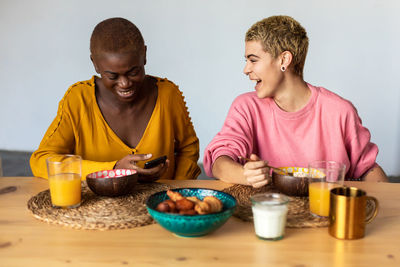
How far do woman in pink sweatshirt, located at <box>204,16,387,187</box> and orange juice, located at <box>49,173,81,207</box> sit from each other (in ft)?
1.82

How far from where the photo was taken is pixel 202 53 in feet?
12.7

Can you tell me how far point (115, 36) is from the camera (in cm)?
151

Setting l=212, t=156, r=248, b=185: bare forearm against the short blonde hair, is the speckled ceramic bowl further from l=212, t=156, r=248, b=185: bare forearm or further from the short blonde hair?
the short blonde hair

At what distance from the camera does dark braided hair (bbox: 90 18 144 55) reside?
4.93ft

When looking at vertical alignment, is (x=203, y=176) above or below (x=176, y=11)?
below

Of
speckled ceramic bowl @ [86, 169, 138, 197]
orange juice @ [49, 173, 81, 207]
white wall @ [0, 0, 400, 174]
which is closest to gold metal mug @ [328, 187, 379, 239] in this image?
speckled ceramic bowl @ [86, 169, 138, 197]

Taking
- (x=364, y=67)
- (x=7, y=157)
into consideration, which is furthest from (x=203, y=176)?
(x=7, y=157)

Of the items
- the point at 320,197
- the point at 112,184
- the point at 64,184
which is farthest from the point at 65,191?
the point at 320,197

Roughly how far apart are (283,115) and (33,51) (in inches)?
132

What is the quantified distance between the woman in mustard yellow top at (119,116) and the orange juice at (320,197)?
69 cm

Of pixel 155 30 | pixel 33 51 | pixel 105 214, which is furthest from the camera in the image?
pixel 33 51

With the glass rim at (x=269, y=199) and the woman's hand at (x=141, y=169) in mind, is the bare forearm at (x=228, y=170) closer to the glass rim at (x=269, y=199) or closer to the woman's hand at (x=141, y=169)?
the woman's hand at (x=141, y=169)

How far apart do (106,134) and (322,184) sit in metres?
0.94

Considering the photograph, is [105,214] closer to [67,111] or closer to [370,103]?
[67,111]
